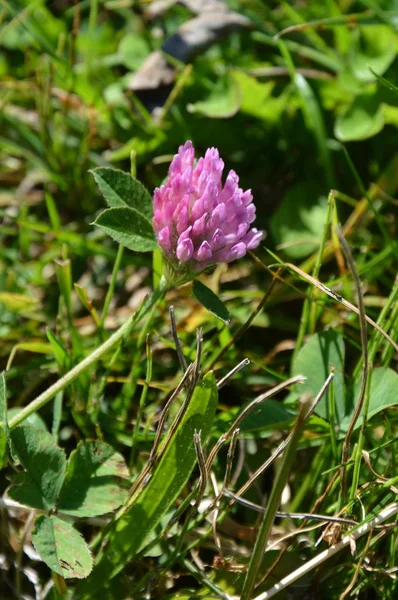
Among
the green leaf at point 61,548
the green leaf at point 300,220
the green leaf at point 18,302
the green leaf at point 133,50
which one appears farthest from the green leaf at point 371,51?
the green leaf at point 61,548

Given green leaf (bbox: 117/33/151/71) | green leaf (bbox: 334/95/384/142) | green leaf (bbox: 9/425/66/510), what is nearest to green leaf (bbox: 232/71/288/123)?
green leaf (bbox: 334/95/384/142)

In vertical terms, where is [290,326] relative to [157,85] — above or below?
below

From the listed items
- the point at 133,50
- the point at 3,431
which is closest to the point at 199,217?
the point at 3,431

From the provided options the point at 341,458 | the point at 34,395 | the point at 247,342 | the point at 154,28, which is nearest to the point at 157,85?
the point at 154,28

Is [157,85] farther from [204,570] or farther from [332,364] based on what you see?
[204,570]

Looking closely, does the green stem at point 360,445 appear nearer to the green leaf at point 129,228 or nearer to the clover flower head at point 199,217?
the clover flower head at point 199,217

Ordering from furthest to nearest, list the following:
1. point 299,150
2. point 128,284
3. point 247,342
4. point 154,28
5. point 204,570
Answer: point 154,28 → point 299,150 → point 128,284 → point 247,342 → point 204,570

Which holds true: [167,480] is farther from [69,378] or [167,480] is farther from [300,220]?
[300,220]
